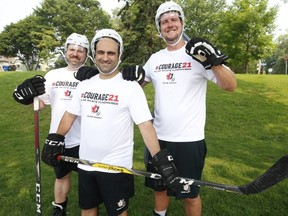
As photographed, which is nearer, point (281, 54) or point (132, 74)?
point (132, 74)

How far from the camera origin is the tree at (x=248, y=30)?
99.3 feet

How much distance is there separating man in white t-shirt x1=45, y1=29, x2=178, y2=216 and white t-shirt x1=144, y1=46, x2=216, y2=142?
53cm

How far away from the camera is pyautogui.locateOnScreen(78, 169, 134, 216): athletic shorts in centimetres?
314

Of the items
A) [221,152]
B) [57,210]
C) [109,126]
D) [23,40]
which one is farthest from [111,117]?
[23,40]

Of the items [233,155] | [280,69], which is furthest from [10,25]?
[280,69]

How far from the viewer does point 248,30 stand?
1209 inches

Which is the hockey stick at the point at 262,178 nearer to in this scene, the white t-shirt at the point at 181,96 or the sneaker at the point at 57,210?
the white t-shirt at the point at 181,96

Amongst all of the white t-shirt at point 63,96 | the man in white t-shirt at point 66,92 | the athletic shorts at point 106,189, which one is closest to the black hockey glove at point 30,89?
the man in white t-shirt at point 66,92

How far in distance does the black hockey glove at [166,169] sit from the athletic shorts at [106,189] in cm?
52

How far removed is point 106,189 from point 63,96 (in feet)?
5.33

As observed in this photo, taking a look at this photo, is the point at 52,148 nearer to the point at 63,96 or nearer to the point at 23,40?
the point at 63,96

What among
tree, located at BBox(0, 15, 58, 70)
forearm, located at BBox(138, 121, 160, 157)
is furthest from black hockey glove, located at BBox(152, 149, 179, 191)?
tree, located at BBox(0, 15, 58, 70)

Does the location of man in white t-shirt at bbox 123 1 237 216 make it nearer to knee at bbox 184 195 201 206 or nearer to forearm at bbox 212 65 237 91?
knee at bbox 184 195 201 206

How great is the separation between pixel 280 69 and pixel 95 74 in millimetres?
79811
